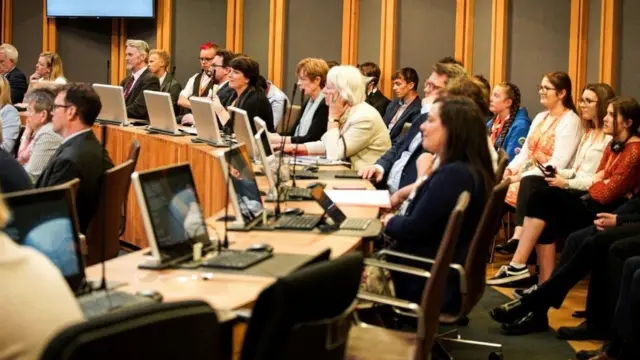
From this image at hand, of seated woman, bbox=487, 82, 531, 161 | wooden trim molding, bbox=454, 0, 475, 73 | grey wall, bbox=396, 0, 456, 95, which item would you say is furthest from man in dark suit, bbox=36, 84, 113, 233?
grey wall, bbox=396, 0, 456, 95

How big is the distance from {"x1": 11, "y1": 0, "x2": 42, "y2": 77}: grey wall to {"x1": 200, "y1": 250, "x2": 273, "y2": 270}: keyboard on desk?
27.6 ft

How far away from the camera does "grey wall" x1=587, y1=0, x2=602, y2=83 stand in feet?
25.0

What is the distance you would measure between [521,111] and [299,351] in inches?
209

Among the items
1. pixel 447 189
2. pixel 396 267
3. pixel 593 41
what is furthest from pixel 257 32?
pixel 396 267

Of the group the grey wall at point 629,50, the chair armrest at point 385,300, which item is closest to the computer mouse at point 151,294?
the chair armrest at point 385,300

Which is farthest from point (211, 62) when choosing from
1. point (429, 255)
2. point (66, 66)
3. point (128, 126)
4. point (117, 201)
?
point (429, 255)

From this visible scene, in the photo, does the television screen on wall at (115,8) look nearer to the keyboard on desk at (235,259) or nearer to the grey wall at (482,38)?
the grey wall at (482,38)

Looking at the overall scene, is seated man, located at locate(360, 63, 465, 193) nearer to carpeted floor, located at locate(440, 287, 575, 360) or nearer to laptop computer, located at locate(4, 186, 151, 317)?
carpeted floor, located at locate(440, 287, 575, 360)

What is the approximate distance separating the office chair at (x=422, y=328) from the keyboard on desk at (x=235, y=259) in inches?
16.3

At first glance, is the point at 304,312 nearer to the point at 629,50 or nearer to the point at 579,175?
the point at 579,175

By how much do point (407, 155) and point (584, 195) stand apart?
1.10 meters

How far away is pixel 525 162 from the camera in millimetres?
6535

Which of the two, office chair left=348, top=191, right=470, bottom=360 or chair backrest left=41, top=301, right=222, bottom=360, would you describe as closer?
chair backrest left=41, top=301, right=222, bottom=360

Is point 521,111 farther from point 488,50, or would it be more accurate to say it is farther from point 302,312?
point 302,312
